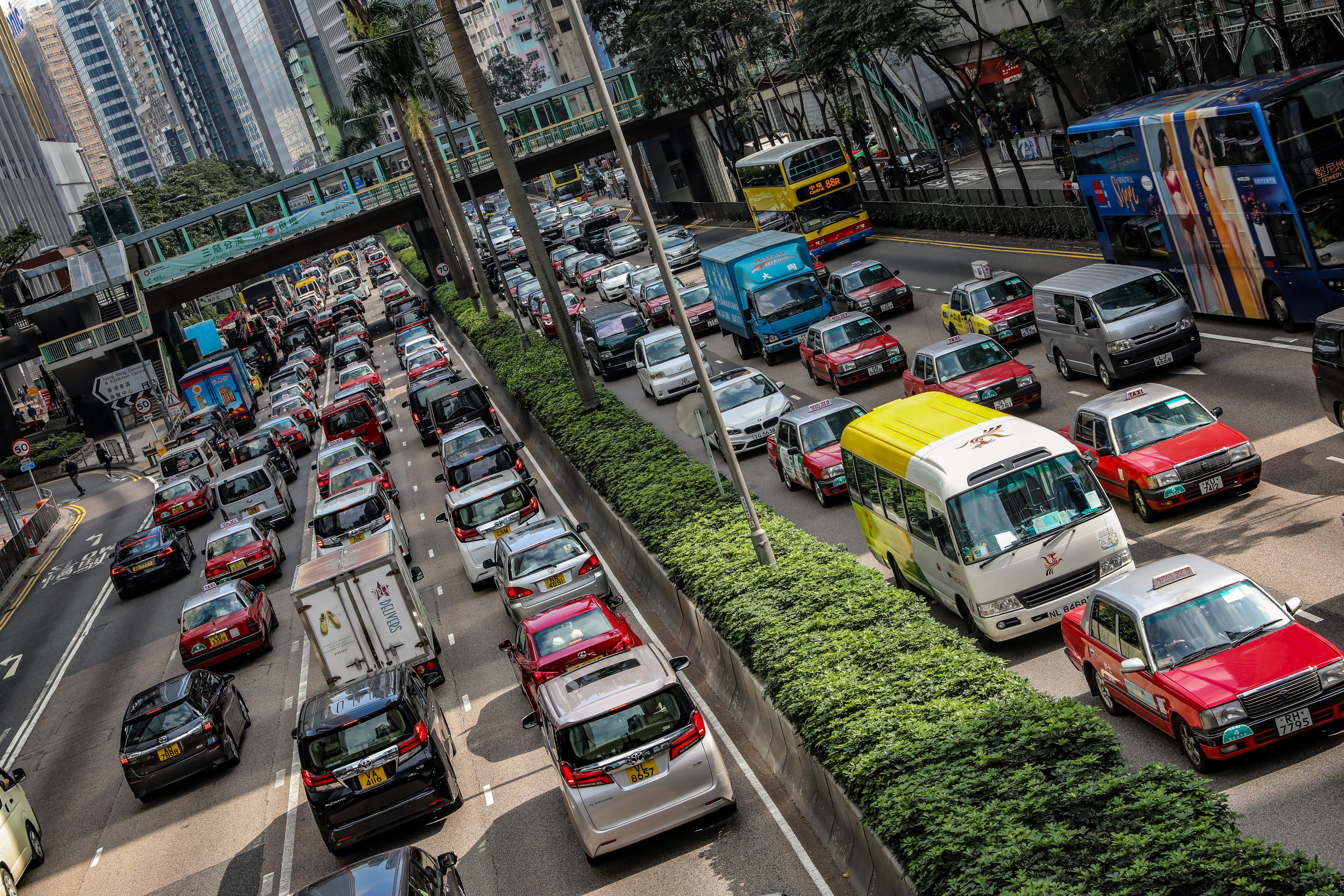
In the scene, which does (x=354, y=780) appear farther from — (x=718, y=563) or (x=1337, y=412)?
(x=1337, y=412)

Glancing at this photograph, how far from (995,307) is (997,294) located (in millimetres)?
339

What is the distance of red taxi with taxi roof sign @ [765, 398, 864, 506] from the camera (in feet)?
74.4

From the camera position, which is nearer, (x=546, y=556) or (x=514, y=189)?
(x=546, y=556)

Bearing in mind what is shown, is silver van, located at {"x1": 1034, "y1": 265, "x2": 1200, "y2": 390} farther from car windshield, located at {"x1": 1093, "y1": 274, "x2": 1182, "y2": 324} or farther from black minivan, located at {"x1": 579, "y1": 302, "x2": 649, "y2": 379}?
black minivan, located at {"x1": 579, "y1": 302, "x2": 649, "y2": 379}

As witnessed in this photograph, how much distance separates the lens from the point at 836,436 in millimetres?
23453

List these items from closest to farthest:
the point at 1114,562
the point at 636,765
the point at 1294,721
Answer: the point at 1294,721 < the point at 636,765 < the point at 1114,562

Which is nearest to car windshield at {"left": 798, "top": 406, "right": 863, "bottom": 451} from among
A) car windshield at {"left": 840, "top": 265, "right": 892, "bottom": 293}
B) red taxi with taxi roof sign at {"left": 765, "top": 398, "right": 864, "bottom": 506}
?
red taxi with taxi roof sign at {"left": 765, "top": 398, "right": 864, "bottom": 506}

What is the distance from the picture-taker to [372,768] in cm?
1501

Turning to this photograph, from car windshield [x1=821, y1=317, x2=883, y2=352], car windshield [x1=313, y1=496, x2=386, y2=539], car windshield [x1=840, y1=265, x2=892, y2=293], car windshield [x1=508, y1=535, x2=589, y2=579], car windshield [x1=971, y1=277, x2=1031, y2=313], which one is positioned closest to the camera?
car windshield [x1=508, y1=535, x2=589, y2=579]

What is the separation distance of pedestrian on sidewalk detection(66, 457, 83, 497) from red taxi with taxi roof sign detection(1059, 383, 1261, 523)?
49.9m

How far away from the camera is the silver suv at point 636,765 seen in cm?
1241

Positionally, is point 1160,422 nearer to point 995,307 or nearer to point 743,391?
point 743,391

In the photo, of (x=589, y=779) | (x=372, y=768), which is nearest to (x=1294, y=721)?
(x=589, y=779)

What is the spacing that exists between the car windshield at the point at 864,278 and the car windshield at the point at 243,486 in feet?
56.2
